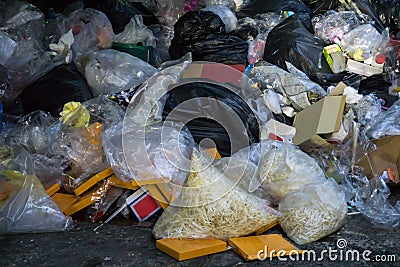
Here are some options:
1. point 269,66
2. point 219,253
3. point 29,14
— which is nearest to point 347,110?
point 269,66

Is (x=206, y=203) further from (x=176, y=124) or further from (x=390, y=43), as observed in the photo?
(x=390, y=43)

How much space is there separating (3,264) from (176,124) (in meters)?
1.15

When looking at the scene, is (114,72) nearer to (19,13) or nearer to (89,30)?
(89,30)

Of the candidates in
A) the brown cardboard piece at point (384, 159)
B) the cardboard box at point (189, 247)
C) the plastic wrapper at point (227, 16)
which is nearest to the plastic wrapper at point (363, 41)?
the plastic wrapper at point (227, 16)

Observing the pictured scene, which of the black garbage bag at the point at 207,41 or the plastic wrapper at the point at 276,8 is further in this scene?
the plastic wrapper at the point at 276,8

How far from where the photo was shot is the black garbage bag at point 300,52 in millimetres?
3809

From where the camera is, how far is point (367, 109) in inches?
135

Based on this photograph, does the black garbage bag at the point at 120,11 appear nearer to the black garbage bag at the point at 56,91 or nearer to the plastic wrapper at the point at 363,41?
the black garbage bag at the point at 56,91

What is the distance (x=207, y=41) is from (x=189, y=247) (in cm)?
202

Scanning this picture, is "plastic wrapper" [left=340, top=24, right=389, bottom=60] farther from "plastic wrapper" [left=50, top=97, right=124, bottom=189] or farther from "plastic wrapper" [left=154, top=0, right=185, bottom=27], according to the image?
"plastic wrapper" [left=50, top=97, right=124, bottom=189]

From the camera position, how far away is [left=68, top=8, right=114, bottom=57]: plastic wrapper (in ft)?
13.9

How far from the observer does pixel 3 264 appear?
2.25m

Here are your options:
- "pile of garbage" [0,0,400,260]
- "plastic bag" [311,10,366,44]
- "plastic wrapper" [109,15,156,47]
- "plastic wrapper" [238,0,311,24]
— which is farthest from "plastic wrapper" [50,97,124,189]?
"plastic wrapper" [238,0,311,24]

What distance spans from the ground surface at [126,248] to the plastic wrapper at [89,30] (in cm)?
195
